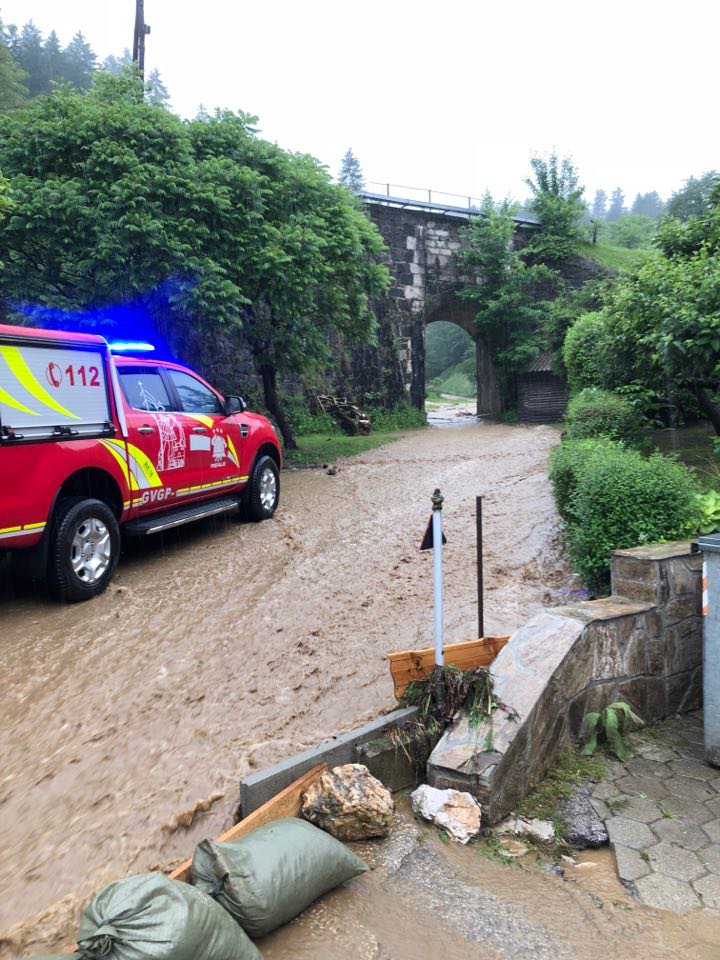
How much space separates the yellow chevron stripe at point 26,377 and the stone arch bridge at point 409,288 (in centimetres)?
1678

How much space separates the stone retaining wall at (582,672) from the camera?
333cm

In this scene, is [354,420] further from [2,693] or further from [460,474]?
[2,693]

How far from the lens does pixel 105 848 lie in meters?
2.93

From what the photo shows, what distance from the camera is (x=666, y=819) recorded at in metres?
3.35

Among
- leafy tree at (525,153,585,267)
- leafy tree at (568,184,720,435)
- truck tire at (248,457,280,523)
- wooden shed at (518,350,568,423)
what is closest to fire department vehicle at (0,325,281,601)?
truck tire at (248,457,280,523)

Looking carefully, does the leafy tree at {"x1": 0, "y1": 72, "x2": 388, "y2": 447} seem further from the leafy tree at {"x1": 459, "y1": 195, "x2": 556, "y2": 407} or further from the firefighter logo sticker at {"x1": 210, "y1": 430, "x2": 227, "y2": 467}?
the leafy tree at {"x1": 459, "y1": 195, "x2": 556, "y2": 407}

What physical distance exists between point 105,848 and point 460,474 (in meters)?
9.22

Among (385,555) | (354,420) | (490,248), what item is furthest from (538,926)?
(490,248)

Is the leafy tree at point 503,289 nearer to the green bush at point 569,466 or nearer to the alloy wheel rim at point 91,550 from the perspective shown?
the green bush at point 569,466

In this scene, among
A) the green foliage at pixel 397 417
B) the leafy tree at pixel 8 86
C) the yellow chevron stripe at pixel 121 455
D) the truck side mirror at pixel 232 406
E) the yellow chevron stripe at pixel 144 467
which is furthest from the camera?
the leafy tree at pixel 8 86

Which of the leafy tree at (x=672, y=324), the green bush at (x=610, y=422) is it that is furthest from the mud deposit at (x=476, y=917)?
the green bush at (x=610, y=422)

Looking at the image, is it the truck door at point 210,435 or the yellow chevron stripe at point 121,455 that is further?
the truck door at point 210,435

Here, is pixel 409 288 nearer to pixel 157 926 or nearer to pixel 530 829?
pixel 530 829

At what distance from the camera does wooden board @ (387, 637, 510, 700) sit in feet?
12.5
